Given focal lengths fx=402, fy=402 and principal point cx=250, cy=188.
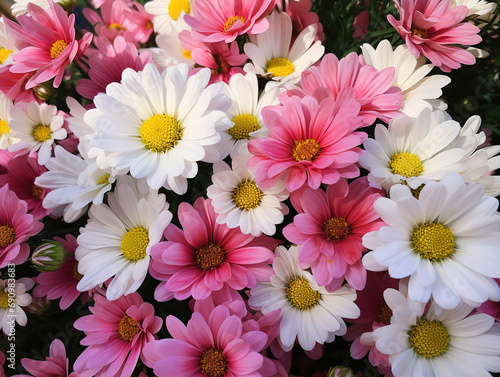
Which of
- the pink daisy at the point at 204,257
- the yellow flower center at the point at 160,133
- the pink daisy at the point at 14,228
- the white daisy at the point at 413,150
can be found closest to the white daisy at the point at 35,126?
the pink daisy at the point at 14,228

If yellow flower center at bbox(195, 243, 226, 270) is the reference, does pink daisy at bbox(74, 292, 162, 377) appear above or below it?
below

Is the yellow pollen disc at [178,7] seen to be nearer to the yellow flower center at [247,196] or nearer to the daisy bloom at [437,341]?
the yellow flower center at [247,196]

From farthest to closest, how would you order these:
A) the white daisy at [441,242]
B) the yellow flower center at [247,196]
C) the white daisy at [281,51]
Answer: the white daisy at [281,51] < the yellow flower center at [247,196] < the white daisy at [441,242]

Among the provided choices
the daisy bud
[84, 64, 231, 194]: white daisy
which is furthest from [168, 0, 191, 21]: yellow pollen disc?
the daisy bud

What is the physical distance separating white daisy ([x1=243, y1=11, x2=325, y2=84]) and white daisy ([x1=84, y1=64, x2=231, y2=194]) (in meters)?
0.14

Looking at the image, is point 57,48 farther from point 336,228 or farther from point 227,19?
point 336,228

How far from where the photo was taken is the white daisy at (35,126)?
0.70 meters

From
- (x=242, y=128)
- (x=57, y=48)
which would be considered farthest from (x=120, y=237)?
(x=57, y=48)

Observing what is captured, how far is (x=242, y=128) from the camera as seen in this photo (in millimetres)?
613

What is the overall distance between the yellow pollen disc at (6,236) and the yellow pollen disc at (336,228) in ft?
1.59

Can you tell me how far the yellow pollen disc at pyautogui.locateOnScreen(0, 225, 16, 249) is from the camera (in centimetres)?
62

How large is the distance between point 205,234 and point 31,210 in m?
A: 0.36

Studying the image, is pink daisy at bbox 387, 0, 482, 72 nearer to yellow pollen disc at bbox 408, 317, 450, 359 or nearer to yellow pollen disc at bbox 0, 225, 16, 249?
yellow pollen disc at bbox 408, 317, 450, 359

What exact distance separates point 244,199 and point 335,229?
5.2 inches
